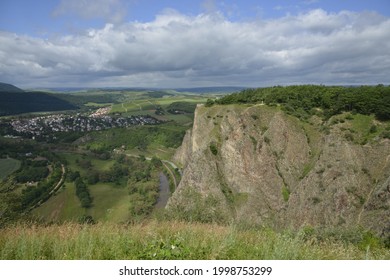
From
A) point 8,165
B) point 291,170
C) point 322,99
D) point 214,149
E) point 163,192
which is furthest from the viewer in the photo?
point 8,165

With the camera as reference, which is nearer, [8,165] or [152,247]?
[152,247]

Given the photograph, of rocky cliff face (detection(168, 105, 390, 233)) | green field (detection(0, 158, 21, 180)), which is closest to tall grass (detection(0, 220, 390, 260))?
rocky cliff face (detection(168, 105, 390, 233))

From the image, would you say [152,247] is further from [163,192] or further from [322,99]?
[163,192]

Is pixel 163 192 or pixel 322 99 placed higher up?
pixel 322 99

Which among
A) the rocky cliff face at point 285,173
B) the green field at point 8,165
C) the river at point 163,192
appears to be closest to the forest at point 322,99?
the rocky cliff face at point 285,173

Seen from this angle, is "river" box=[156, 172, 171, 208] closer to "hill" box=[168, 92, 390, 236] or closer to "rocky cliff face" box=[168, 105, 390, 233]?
"rocky cliff face" box=[168, 105, 390, 233]

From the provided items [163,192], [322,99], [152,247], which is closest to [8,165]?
[163,192]

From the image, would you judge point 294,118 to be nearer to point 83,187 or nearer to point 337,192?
point 337,192

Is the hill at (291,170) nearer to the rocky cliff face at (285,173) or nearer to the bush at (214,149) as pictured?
the bush at (214,149)
